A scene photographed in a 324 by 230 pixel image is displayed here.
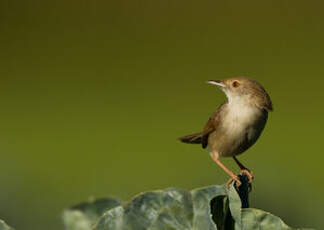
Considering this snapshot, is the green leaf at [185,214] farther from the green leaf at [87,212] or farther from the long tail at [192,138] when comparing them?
the long tail at [192,138]

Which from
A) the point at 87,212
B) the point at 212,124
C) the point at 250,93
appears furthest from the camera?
the point at 212,124

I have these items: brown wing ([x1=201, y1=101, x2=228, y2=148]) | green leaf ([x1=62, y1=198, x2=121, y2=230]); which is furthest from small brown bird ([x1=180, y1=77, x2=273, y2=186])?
green leaf ([x1=62, y1=198, x2=121, y2=230])

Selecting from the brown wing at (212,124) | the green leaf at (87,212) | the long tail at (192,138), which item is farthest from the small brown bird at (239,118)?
the green leaf at (87,212)

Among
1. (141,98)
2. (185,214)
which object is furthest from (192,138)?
(141,98)

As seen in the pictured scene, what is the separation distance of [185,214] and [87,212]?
35cm

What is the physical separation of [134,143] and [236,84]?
3585 mm

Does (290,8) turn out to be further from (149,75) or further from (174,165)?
(174,165)

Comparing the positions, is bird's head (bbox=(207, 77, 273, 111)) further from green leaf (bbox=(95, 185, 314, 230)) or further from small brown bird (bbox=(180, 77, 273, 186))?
green leaf (bbox=(95, 185, 314, 230))

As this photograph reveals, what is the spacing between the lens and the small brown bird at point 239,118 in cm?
233

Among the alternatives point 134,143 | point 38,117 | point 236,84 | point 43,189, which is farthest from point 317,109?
point 236,84

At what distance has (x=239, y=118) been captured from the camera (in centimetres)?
240

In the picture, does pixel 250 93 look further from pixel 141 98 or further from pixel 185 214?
pixel 141 98

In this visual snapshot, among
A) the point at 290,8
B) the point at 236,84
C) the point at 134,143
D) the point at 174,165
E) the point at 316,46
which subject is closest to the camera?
the point at 236,84

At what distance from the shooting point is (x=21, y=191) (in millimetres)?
3291
